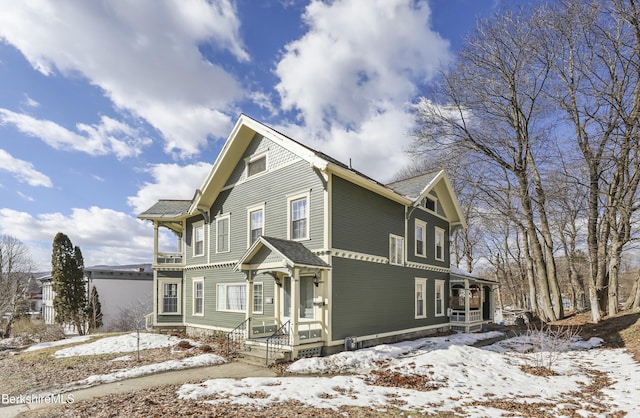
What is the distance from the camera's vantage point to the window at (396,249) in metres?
16.5

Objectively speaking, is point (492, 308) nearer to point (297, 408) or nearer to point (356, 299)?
point (356, 299)

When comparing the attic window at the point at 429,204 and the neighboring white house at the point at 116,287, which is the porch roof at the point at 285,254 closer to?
the attic window at the point at 429,204

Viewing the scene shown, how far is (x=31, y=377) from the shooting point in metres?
12.2

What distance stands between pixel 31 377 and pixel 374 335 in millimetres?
11418

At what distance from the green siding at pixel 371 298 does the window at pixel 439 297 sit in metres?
1.95

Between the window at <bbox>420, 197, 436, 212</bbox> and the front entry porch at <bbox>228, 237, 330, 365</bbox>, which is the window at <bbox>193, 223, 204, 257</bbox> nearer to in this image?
the front entry porch at <bbox>228, 237, 330, 365</bbox>

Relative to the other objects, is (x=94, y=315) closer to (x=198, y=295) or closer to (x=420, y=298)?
(x=198, y=295)

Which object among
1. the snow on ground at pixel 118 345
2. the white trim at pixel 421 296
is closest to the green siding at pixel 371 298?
the white trim at pixel 421 296

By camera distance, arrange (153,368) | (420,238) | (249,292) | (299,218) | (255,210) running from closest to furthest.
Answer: (153,368)
(249,292)
(299,218)
(255,210)
(420,238)

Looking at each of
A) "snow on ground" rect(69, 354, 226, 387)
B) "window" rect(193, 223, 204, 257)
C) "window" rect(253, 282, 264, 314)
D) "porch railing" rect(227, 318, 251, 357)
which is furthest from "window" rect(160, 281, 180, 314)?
"snow on ground" rect(69, 354, 226, 387)

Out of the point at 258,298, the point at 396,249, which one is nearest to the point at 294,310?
the point at 258,298

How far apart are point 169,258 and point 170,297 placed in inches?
84.0

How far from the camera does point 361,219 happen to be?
48.6ft

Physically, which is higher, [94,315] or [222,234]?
[222,234]
